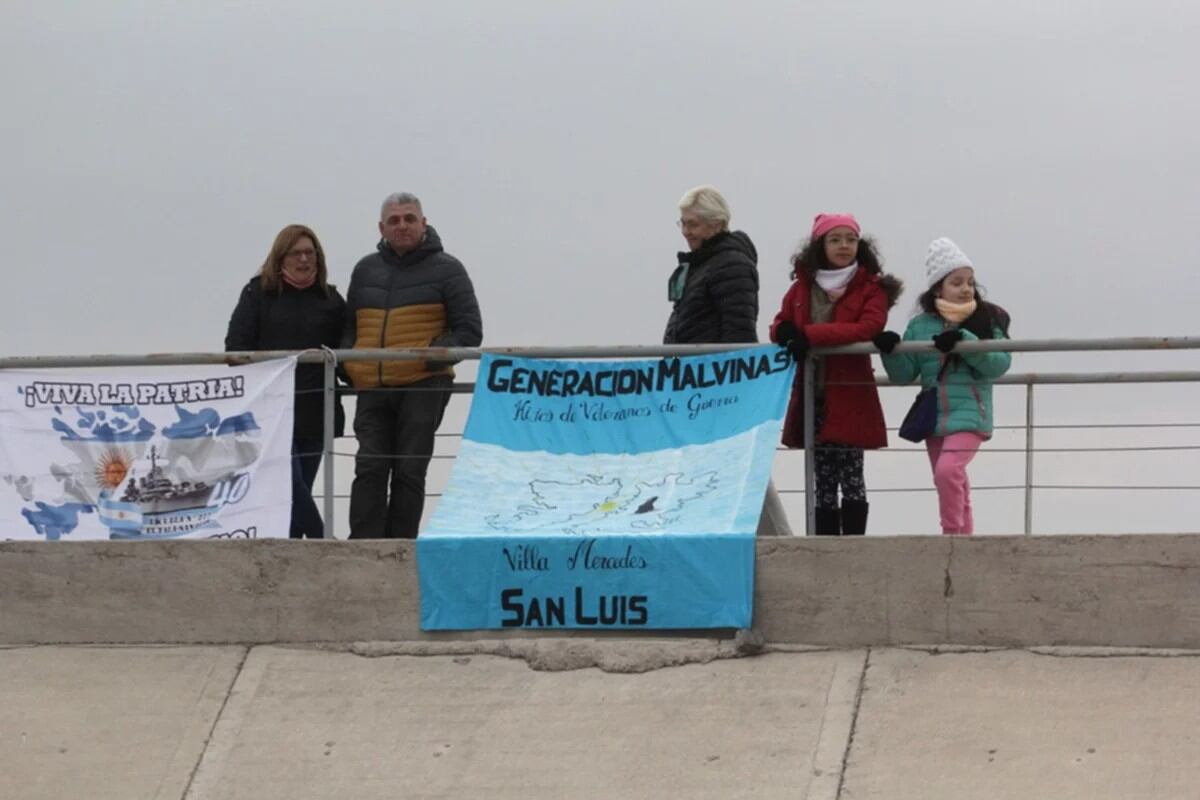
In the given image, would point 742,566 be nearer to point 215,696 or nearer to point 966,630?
point 966,630

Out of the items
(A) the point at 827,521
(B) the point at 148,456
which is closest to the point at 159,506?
(B) the point at 148,456

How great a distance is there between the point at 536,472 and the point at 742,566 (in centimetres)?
130

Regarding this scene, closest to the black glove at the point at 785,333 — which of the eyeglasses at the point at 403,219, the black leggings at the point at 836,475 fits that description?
the black leggings at the point at 836,475

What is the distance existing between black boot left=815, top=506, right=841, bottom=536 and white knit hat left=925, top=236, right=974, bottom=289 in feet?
4.10

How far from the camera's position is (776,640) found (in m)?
10.9

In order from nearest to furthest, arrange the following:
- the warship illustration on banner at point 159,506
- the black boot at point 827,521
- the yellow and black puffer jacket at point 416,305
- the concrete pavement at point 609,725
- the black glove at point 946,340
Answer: the concrete pavement at point 609,725, the black glove at point 946,340, the black boot at point 827,521, the warship illustration on banner at point 159,506, the yellow and black puffer jacket at point 416,305

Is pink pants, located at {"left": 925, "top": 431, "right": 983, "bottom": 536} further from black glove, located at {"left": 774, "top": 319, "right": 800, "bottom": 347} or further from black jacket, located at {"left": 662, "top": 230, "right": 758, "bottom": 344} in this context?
black jacket, located at {"left": 662, "top": 230, "right": 758, "bottom": 344}

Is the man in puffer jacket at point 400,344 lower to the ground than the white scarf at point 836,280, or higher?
lower

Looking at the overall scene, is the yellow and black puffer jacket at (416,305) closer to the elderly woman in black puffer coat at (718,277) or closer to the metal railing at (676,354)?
the metal railing at (676,354)

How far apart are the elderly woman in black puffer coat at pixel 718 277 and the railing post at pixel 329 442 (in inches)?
73.1

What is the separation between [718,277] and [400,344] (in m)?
1.76

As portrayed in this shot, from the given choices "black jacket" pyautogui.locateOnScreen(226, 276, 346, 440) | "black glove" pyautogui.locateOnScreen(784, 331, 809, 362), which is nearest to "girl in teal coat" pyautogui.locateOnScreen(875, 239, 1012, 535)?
"black glove" pyautogui.locateOnScreen(784, 331, 809, 362)

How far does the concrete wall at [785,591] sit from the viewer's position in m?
10.6

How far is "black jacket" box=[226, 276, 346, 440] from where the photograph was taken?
12.2 m
